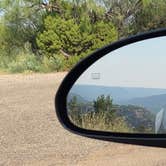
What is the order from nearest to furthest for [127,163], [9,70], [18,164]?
[127,163] < [18,164] < [9,70]

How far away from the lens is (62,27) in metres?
33.5

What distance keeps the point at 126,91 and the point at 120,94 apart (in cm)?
4

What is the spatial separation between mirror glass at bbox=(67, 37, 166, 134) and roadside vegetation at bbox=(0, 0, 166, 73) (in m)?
29.7

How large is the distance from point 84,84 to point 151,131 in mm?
457

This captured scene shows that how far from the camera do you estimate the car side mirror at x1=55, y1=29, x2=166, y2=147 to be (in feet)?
8.14

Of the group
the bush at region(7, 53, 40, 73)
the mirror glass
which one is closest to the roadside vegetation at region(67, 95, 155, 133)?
the mirror glass

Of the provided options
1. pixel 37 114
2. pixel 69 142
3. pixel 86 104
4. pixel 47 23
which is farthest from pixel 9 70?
pixel 86 104

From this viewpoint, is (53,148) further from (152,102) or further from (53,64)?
(53,64)

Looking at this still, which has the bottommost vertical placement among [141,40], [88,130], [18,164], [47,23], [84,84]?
[18,164]

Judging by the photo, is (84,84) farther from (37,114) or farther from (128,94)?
(37,114)

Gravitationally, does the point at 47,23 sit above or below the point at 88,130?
above

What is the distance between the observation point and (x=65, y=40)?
34.3 meters

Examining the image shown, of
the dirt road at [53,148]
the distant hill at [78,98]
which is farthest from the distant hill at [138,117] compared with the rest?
the dirt road at [53,148]

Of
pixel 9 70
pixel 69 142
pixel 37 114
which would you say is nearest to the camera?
pixel 69 142
